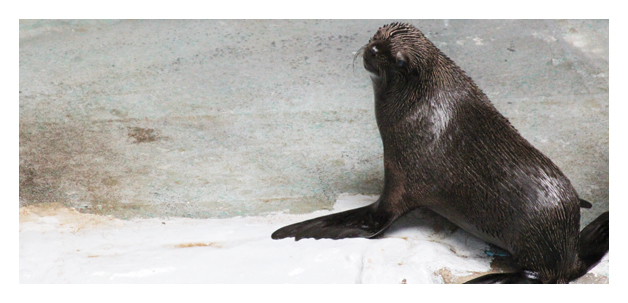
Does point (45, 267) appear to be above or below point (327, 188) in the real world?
below

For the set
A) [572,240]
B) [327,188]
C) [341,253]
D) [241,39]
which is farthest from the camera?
[241,39]

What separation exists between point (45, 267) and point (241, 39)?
2665 millimetres

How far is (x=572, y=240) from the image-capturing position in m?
3.40

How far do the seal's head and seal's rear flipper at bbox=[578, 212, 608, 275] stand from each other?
1.13m

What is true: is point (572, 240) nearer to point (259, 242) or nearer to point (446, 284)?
point (446, 284)

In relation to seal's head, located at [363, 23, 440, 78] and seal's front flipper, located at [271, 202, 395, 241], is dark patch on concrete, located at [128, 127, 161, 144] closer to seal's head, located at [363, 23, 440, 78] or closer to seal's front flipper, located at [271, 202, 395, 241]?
seal's front flipper, located at [271, 202, 395, 241]

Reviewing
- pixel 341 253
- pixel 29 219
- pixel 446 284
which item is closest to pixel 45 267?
pixel 29 219

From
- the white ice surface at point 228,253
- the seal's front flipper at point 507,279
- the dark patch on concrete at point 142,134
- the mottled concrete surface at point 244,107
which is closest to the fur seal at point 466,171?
the seal's front flipper at point 507,279

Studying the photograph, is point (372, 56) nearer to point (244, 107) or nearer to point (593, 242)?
point (593, 242)

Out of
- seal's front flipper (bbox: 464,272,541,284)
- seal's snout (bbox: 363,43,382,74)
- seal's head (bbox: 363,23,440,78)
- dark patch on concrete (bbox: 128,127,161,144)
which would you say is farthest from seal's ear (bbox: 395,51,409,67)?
dark patch on concrete (bbox: 128,127,161,144)

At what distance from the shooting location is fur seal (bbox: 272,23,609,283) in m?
3.35

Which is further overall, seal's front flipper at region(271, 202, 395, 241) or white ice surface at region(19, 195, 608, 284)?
seal's front flipper at region(271, 202, 395, 241)

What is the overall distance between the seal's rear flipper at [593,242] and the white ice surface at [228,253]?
6 centimetres

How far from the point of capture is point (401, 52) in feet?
11.4
